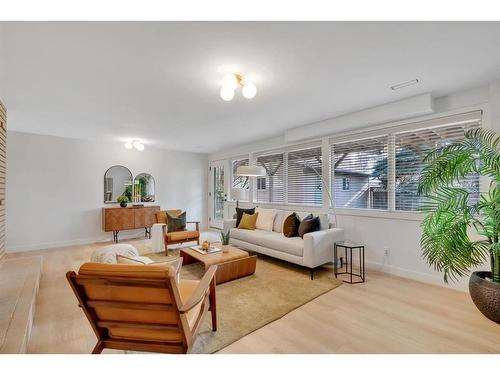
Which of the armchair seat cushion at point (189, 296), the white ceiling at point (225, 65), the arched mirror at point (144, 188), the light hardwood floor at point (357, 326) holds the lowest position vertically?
the light hardwood floor at point (357, 326)

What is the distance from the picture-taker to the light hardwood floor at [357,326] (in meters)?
1.76

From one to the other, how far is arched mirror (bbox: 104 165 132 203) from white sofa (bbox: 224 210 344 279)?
3015mm

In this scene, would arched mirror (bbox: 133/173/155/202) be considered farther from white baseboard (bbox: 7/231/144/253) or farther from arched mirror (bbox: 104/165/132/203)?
white baseboard (bbox: 7/231/144/253)

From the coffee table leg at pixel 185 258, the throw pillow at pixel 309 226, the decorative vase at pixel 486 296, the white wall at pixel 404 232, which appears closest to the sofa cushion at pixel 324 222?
the throw pillow at pixel 309 226

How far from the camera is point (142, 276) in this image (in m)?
1.20

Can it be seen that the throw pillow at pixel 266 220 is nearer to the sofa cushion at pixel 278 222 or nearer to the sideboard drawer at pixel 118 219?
the sofa cushion at pixel 278 222

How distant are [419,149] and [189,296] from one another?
11.2 feet

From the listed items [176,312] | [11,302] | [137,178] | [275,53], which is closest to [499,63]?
[275,53]

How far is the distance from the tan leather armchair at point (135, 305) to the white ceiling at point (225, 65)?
64.1 inches

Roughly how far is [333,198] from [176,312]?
11.1ft

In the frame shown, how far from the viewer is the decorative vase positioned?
6.60 feet

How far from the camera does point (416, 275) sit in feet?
10.1

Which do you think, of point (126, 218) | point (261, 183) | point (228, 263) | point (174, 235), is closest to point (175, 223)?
point (174, 235)
